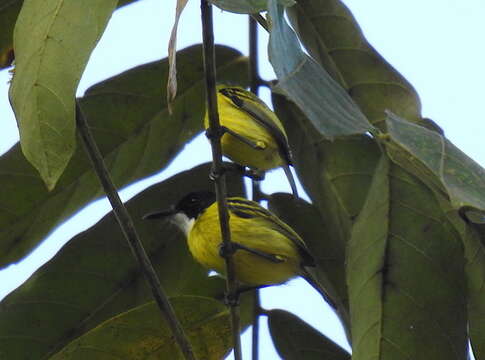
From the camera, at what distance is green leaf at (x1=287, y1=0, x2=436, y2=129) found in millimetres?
2914

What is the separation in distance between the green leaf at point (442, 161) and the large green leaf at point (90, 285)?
1.21 meters

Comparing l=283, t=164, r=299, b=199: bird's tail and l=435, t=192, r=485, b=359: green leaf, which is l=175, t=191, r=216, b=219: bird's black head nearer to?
l=283, t=164, r=299, b=199: bird's tail

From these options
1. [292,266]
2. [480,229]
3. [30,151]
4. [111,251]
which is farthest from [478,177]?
[292,266]

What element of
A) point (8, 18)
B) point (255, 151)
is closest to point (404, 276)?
point (255, 151)

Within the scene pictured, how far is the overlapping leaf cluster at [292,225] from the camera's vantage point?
97.3 inches

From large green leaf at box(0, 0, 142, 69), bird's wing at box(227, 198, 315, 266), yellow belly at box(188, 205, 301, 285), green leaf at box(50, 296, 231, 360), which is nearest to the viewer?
green leaf at box(50, 296, 231, 360)

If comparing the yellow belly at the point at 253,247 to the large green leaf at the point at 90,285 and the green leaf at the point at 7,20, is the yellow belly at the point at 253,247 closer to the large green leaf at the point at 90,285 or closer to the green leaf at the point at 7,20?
the large green leaf at the point at 90,285

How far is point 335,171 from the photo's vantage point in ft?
9.60

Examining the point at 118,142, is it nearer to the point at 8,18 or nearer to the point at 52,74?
the point at 8,18

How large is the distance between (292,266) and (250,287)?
691mm

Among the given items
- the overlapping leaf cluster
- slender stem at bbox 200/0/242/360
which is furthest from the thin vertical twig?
slender stem at bbox 200/0/242/360

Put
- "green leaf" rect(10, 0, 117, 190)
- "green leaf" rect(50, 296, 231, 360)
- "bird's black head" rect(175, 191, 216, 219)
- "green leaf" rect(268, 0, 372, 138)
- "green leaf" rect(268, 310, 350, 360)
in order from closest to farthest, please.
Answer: "green leaf" rect(268, 0, 372, 138) → "green leaf" rect(10, 0, 117, 190) → "green leaf" rect(50, 296, 231, 360) → "green leaf" rect(268, 310, 350, 360) → "bird's black head" rect(175, 191, 216, 219)

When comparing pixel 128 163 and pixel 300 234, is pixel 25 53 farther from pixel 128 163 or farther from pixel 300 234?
pixel 300 234

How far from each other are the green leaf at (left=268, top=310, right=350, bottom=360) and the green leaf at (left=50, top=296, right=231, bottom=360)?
0.23 metres
